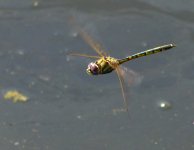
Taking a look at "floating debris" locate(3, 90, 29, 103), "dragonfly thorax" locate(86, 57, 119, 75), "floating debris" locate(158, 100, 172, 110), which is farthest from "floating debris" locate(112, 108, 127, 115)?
"dragonfly thorax" locate(86, 57, 119, 75)

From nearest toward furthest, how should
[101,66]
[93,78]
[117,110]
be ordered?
[101,66] → [117,110] → [93,78]

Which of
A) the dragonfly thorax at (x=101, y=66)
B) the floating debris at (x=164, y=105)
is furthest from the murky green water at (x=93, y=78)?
the dragonfly thorax at (x=101, y=66)

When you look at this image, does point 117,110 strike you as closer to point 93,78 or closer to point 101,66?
point 93,78

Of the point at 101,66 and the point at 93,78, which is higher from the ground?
the point at 93,78

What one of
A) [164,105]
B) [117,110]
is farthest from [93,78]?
[164,105]

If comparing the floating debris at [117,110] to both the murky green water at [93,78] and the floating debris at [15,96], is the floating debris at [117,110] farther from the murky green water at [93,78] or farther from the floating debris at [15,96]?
the floating debris at [15,96]

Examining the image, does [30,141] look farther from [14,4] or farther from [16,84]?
[14,4]
